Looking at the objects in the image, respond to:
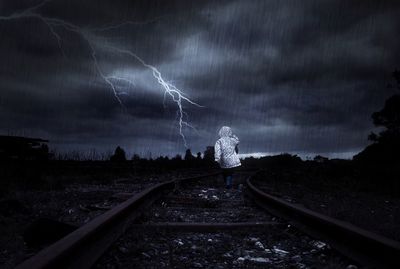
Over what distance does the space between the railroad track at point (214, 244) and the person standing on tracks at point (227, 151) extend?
5054 millimetres

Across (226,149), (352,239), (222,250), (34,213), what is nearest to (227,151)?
(226,149)

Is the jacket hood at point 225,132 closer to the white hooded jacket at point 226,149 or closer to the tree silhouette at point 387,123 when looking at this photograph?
the white hooded jacket at point 226,149

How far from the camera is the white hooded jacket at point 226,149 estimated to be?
33.5ft

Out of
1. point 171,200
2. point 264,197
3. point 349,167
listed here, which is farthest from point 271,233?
point 349,167

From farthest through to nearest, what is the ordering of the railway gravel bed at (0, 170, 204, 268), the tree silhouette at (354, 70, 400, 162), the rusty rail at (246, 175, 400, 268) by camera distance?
the tree silhouette at (354, 70, 400, 162) < the railway gravel bed at (0, 170, 204, 268) < the rusty rail at (246, 175, 400, 268)

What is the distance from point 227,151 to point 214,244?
6770mm

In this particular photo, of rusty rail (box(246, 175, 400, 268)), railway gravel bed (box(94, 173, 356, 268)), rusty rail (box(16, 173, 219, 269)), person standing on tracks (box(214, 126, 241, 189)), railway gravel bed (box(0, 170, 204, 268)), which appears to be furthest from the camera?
person standing on tracks (box(214, 126, 241, 189))

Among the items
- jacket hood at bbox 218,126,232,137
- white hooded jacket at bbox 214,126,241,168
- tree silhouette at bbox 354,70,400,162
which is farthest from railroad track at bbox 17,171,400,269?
tree silhouette at bbox 354,70,400,162

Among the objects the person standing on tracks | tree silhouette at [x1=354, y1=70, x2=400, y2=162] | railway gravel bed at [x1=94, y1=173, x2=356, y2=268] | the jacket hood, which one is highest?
tree silhouette at [x1=354, y1=70, x2=400, y2=162]

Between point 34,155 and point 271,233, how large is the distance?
17863 mm

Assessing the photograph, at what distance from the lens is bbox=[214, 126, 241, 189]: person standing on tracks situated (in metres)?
10.2

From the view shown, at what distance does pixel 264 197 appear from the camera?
6.40 meters

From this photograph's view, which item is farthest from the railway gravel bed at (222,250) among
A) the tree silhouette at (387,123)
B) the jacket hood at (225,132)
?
the tree silhouette at (387,123)

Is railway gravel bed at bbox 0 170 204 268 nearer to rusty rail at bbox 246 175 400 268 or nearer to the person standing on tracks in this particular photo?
rusty rail at bbox 246 175 400 268
